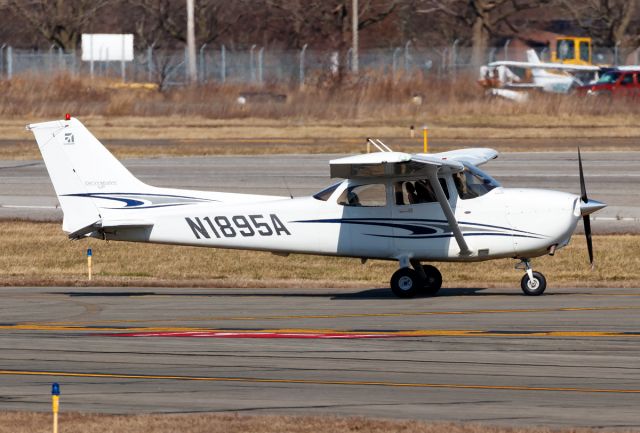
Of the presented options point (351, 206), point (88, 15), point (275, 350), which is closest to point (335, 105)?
point (88, 15)

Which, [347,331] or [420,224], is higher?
[420,224]

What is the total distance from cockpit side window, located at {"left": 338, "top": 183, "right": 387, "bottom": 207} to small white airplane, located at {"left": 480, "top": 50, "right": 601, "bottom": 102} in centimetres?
3384

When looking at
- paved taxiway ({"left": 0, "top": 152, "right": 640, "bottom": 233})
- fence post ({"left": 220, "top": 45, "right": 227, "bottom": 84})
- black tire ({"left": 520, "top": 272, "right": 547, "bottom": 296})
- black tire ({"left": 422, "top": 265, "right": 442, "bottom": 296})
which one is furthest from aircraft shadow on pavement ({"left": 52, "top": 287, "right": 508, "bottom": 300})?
fence post ({"left": 220, "top": 45, "right": 227, "bottom": 84})

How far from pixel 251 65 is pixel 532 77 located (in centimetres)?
1429

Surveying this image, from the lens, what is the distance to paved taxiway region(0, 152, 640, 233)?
28.3m

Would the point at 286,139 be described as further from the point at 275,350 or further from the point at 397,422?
the point at 397,422

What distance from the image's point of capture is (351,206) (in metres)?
Result: 17.9

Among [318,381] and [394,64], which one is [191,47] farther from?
[318,381]

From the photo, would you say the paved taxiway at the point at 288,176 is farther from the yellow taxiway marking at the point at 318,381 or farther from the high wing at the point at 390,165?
the yellow taxiway marking at the point at 318,381

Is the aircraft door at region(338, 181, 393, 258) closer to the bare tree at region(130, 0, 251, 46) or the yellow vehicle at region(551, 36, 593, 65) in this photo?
the yellow vehicle at region(551, 36, 593, 65)

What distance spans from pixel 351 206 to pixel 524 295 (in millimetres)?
2884

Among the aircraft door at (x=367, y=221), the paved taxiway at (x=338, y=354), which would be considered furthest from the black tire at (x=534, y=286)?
the aircraft door at (x=367, y=221)

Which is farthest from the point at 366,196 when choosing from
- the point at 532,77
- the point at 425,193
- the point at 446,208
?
the point at 532,77

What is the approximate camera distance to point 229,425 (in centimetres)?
1010
